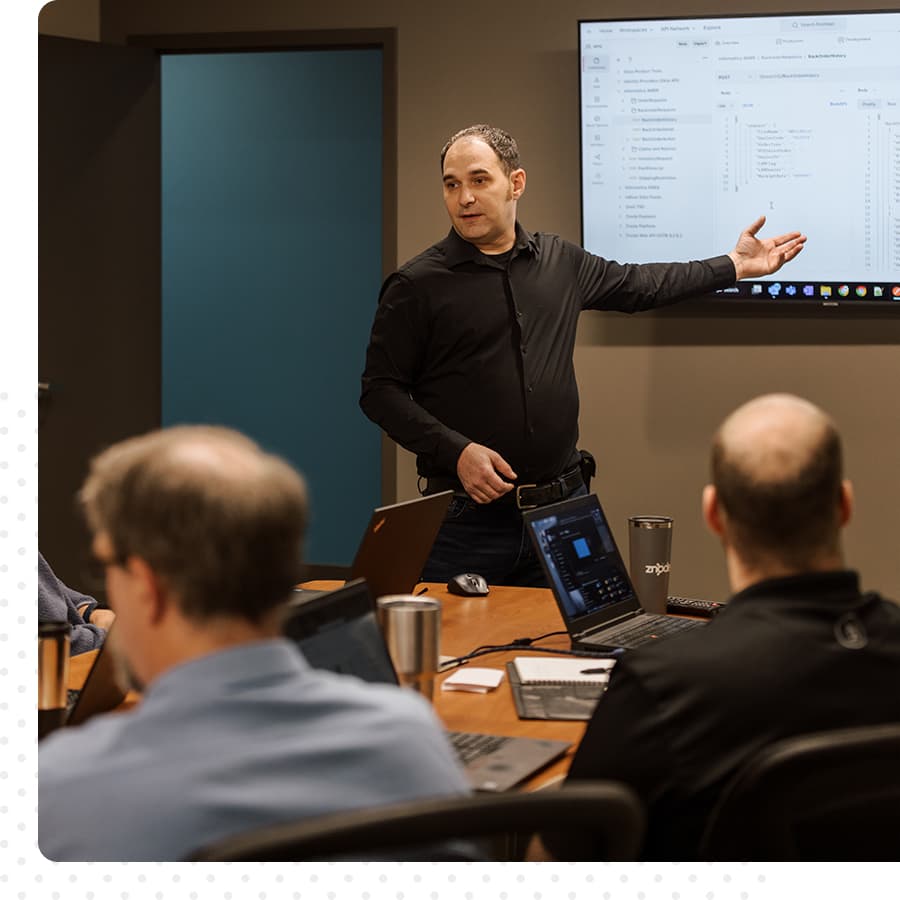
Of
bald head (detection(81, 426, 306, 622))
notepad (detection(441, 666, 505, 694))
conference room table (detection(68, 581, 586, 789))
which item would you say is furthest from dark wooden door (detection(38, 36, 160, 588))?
bald head (detection(81, 426, 306, 622))

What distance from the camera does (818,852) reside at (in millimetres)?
1365

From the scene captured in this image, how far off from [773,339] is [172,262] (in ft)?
10.1

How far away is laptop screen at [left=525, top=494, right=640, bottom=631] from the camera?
2451 millimetres

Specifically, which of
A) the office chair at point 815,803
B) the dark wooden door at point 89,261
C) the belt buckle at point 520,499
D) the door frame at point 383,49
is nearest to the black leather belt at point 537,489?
the belt buckle at point 520,499

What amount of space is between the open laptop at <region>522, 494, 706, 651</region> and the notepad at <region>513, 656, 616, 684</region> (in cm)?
12

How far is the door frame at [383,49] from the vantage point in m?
4.66

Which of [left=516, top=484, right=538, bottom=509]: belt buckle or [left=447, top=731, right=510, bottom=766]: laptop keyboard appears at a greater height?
[left=516, top=484, right=538, bottom=509]: belt buckle

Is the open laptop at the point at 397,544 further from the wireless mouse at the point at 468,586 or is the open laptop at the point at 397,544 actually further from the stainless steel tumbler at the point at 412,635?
the wireless mouse at the point at 468,586

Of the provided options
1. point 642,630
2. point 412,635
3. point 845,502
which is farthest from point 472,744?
point 642,630

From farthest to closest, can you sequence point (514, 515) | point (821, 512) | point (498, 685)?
1. point (514, 515)
2. point (498, 685)
3. point (821, 512)

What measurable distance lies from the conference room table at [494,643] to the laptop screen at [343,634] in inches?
9.2

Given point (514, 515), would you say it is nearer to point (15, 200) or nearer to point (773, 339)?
point (773, 339)

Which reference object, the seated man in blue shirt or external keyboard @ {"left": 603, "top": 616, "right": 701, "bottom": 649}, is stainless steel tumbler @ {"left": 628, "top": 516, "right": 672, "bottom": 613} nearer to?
external keyboard @ {"left": 603, "top": 616, "right": 701, "bottom": 649}

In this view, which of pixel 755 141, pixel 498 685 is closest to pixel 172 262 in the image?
pixel 755 141
